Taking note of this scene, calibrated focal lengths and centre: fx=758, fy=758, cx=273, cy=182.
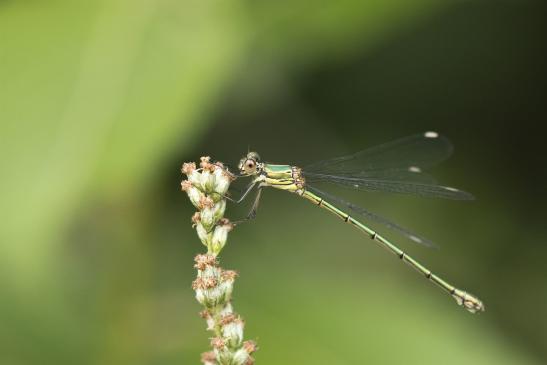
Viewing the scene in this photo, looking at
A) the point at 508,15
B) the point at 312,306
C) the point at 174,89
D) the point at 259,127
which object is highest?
the point at 508,15

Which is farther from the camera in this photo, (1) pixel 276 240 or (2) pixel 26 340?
(1) pixel 276 240

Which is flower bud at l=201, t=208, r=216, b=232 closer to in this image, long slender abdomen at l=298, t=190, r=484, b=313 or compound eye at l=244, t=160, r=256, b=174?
compound eye at l=244, t=160, r=256, b=174

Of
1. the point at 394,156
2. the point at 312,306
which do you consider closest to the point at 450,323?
the point at 312,306

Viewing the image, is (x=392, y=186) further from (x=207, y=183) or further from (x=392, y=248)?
(x=207, y=183)

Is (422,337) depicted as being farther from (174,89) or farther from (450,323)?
(174,89)

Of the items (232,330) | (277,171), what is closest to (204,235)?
(232,330)

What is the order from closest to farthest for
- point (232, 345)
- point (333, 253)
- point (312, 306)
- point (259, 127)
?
point (232, 345) < point (312, 306) < point (259, 127) < point (333, 253)

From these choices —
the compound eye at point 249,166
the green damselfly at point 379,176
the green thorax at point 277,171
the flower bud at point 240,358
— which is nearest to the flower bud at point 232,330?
the flower bud at point 240,358

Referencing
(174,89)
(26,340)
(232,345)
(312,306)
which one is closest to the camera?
(232,345)

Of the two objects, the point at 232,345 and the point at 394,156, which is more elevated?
the point at 394,156

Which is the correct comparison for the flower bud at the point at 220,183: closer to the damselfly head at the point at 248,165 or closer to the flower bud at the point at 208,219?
the flower bud at the point at 208,219
